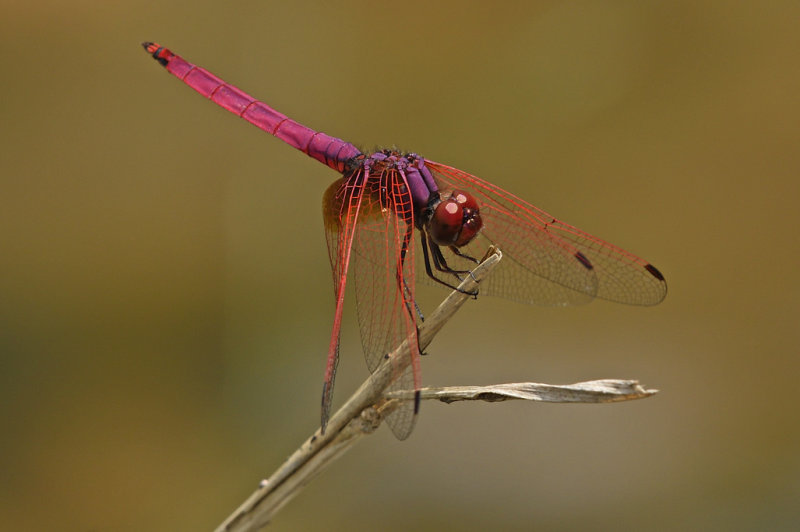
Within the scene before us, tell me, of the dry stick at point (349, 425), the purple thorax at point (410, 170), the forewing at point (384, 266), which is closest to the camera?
the dry stick at point (349, 425)

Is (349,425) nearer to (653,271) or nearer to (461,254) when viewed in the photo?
(461,254)

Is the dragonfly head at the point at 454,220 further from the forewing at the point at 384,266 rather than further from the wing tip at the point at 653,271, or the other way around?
the wing tip at the point at 653,271

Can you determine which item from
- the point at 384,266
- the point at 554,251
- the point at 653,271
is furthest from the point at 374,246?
the point at 653,271

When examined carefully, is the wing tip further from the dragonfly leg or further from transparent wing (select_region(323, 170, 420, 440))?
transparent wing (select_region(323, 170, 420, 440))

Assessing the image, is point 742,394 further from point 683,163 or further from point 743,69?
point 743,69

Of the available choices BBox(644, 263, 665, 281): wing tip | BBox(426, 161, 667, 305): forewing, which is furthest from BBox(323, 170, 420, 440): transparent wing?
BBox(644, 263, 665, 281): wing tip

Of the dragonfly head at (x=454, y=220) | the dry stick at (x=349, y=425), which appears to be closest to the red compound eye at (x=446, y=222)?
the dragonfly head at (x=454, y=220)
